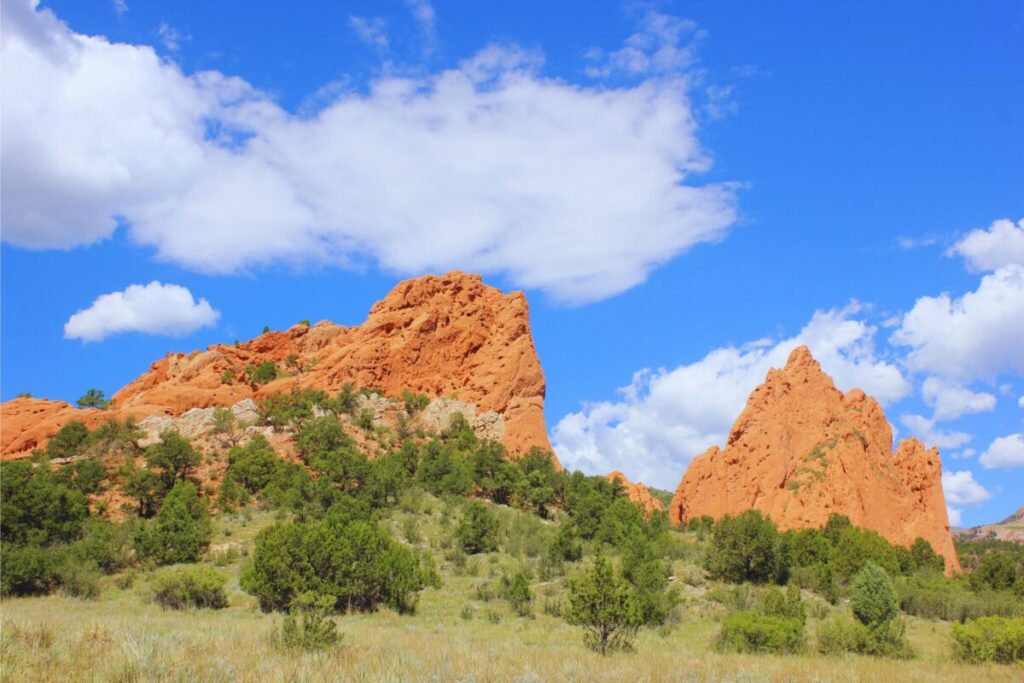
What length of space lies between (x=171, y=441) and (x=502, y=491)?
19714mm

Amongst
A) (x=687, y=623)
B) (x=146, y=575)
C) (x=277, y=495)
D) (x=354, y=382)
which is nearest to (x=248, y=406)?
(x=354, y=382)

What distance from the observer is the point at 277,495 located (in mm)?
37656

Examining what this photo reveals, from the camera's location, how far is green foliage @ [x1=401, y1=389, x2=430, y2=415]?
5317 cm

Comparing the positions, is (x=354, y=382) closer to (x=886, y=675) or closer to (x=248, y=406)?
(x=248, y=406)

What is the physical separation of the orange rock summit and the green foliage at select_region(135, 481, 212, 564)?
109 feet

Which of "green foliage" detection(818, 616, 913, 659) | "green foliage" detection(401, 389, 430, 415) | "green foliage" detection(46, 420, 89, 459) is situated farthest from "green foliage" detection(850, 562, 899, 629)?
"green foliage" detection(46, 420, 89, 459)

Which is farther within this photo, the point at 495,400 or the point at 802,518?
the point at 495,400

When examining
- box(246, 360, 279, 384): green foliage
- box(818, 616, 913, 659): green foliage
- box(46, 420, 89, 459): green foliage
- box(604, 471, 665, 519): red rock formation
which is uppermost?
box(246, 360, 279, 384): green foliage

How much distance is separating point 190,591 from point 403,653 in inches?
599

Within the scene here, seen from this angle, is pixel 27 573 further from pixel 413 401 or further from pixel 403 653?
pixel 413 401

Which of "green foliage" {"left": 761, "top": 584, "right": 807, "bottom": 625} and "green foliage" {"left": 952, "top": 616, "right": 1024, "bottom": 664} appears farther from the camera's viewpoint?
"green foliage" {"left": 761, "top": 584, "right": 807, "bottom": 625}

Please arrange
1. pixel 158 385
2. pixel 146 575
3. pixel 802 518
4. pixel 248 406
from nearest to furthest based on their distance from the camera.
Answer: pixel 146 575 < pixel 802 518 < pixel 248 406 < pixel 158 385

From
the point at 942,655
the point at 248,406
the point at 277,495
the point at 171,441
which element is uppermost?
the point at 248,406

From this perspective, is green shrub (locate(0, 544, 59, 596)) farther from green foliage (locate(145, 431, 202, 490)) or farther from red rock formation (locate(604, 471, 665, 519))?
red rock formation (locate(604, 471, 665, 519))
